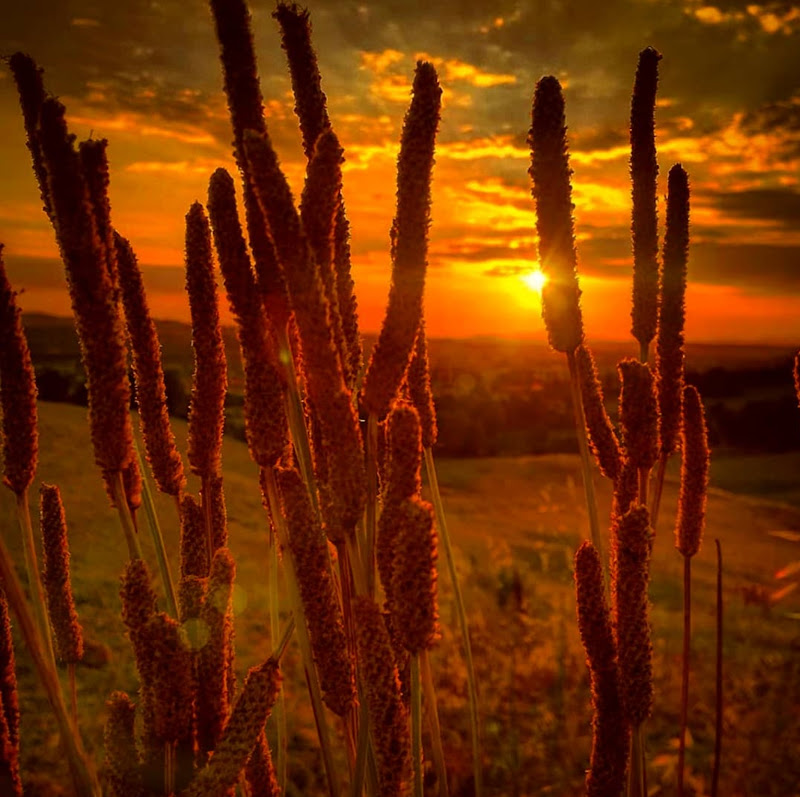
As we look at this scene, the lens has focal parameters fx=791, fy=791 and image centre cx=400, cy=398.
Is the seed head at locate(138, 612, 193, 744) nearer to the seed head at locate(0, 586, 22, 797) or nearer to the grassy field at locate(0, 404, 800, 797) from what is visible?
the seed head at locate(0, 586, 22, 797)

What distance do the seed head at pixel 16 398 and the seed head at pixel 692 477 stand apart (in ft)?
3.26

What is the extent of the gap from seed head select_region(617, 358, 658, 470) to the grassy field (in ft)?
1.12

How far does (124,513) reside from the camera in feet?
2.55

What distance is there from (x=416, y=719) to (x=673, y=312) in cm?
77

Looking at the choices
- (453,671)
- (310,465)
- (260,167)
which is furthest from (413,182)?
(453,671)

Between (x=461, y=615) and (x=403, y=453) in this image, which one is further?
(x=461, y=615)

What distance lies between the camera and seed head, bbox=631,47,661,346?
113cm

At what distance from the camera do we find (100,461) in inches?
28.5

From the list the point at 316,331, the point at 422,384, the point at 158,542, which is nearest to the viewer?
the point at 316,331

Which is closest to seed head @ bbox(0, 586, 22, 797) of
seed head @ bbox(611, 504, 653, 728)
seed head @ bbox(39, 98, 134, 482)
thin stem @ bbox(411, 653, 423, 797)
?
seed head @ bbox(39, 98, 134, 482)

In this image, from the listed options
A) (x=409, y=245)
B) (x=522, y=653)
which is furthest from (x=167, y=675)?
(x=522, y=653)

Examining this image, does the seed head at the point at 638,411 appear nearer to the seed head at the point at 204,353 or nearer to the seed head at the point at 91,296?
the seed head at the point at 204,353

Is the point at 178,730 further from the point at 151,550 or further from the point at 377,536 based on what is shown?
the point at 151,550

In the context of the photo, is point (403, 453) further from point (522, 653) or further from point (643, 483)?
point (522, 653)
